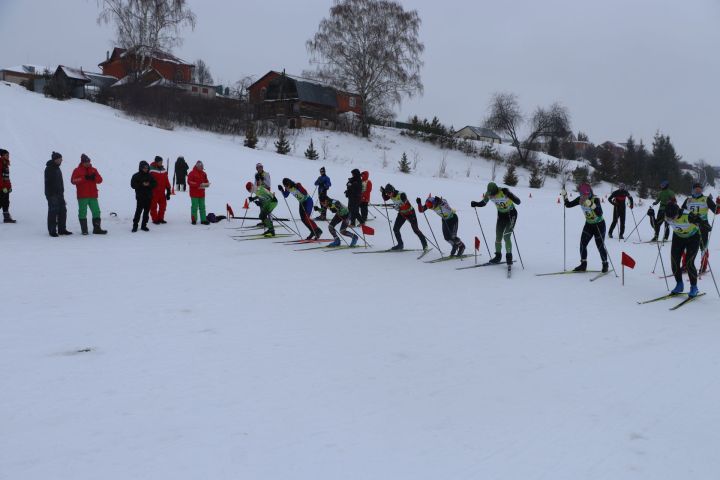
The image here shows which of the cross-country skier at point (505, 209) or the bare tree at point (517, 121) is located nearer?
the cross-country skier at point (505, 209)

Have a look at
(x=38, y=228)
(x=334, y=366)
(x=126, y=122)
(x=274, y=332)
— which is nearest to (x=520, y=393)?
(x=334, y=366)

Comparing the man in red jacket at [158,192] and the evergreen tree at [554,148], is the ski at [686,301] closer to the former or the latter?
the man in red jacket at [158,192]

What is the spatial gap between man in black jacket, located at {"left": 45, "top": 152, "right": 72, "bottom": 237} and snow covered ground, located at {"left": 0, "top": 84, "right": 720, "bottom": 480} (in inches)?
31.0

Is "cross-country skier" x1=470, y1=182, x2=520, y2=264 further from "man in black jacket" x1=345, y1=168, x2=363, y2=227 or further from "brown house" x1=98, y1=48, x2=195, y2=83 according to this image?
"brown house" x1=98, y1=48, x2=195, y2=83

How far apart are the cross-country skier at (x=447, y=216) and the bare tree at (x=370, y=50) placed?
2806cm

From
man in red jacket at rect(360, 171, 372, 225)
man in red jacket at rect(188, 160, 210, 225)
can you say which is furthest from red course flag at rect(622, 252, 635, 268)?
man in red jacket at rect(188, 160, 210, 225)

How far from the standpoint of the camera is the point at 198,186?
1198 centimetres

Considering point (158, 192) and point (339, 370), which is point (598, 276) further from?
point (158, 192)

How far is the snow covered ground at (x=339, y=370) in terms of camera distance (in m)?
3.22

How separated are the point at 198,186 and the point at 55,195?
303cm

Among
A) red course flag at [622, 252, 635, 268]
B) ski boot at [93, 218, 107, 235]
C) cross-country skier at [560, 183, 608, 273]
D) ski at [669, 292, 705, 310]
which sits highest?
cross-country skier at [560, 183, 608, 273]

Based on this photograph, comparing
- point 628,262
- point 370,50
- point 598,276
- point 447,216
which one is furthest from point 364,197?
point 370,50

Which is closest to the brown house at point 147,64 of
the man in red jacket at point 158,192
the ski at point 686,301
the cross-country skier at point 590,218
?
the man in red jacket at point 158,192

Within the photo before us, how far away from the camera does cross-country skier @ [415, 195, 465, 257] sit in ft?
30.2
